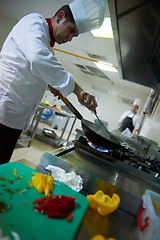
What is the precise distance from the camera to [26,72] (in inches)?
38.3

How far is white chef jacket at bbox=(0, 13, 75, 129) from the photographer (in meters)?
0.78

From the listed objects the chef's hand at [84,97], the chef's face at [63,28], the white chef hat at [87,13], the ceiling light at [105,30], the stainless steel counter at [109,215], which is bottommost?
the stainless steel counter at [109,215]

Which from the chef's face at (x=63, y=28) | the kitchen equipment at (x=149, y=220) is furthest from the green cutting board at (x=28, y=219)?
the chef's face at (x=63, y=28)

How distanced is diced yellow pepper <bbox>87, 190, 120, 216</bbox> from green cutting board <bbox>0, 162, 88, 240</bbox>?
0.14 ft

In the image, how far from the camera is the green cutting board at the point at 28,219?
0.34 metres

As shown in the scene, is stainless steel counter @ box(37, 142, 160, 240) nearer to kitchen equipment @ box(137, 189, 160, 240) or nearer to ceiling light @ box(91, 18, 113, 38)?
kitchen equipment @ box(137, 189, 160, 240)

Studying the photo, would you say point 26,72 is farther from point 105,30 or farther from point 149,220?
point 105,30

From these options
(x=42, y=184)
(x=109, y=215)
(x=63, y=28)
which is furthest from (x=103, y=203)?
(x=63, y=28)

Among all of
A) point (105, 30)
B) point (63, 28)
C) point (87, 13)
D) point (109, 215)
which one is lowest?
point (109, 215)

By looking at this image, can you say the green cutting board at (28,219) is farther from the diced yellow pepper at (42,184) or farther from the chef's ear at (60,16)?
the chef's ear at (60,16)

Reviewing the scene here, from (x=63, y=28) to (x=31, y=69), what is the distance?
363mm

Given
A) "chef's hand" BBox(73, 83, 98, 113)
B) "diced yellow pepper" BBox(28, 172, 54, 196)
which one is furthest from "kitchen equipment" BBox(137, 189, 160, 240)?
"chef's hand" BBox(73, 83, 98, 113)

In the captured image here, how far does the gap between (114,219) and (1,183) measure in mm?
400

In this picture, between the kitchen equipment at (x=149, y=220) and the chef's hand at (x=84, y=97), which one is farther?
the chef's hand at (x=84, y=97)
